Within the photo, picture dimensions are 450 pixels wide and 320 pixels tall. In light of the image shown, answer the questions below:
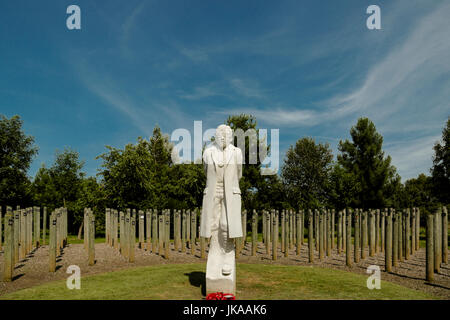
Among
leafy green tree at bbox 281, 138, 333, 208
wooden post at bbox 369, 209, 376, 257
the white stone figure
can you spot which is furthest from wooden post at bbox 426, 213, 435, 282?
leafy green tree at bbox 281, 138, 333, 208

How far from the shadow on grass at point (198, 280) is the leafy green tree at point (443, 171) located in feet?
86.1

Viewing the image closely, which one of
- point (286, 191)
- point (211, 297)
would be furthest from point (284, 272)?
point (286, 191)

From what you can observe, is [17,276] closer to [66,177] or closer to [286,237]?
[286,237]

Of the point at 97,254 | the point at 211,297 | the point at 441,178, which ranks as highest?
the point at 441,178

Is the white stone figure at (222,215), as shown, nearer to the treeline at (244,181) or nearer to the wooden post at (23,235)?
the wooden post at (23,235)

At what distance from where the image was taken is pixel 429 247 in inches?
402

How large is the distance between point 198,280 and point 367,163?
31355 millimetres

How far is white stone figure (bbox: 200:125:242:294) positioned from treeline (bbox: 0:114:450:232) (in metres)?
16.9

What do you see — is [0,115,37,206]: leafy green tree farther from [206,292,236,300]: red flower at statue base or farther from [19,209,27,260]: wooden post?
[206,292,236,300]: red flower at statue base

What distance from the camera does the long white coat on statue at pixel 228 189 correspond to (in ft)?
26.4

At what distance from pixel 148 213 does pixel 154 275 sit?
22.3ft

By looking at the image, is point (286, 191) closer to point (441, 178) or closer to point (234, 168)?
point (441, 178)

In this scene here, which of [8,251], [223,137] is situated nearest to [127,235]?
[8,251]

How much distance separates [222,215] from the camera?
26.9 ft
